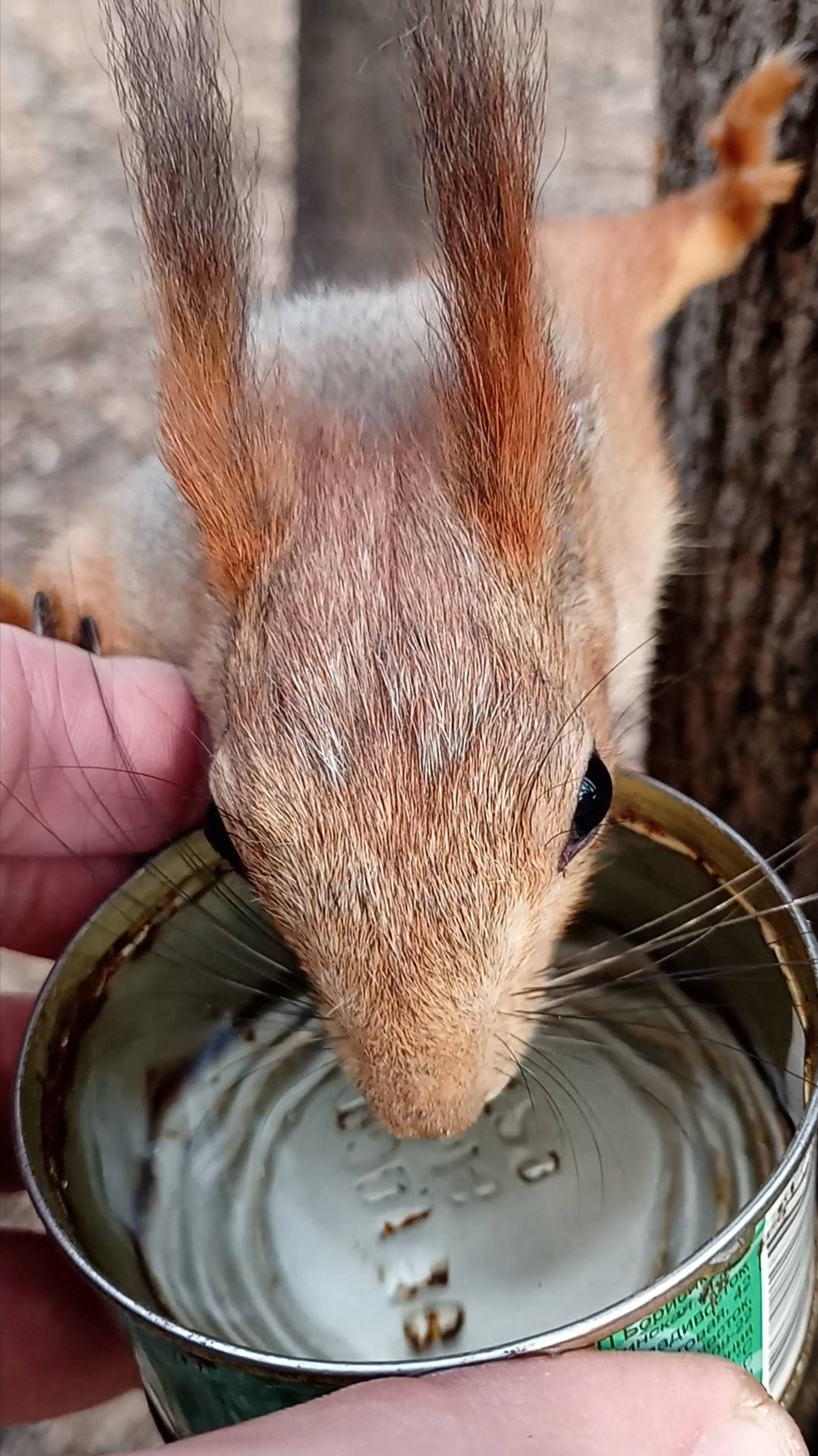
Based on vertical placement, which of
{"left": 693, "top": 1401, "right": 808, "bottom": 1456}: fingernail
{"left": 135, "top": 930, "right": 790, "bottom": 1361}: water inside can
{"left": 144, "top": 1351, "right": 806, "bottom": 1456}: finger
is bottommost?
{"left": 135, "top": 930, "right": 790, "bottom": 1361}: water inside can

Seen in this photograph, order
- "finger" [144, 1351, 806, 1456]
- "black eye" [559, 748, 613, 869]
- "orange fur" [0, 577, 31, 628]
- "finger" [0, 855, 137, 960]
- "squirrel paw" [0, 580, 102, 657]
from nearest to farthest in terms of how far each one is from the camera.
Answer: "finger" [144, 1351, 806, 1456], "black eye" [559, 748, 613, 869], "finger" [0, 855, 137, 960], "squirrel paw" [0, 580, 102, 657], "orange fur" [0, 577, 31, 628]

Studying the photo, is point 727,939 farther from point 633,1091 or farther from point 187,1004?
point 187,1004

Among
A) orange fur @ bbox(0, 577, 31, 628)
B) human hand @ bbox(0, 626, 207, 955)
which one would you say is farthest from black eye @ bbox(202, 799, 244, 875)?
orange fur @ bbox(0, 577, 31, 628)

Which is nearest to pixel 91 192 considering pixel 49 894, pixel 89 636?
pixel 89 636

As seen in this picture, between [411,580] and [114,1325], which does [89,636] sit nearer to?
[411,580]

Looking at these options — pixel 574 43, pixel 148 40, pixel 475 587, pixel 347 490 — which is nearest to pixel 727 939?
pixel 475 587

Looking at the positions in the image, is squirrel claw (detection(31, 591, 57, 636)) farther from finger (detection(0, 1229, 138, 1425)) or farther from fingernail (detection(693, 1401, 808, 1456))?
fingernail (detection(693, 1401, 808, 1456))
